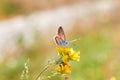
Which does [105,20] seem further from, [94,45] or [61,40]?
[61,40]

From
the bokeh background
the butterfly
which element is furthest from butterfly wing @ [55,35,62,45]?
the bokeh background

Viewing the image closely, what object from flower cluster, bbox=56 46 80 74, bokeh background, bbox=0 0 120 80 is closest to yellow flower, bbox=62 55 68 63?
flower cluster, bbox=56 46 80 74

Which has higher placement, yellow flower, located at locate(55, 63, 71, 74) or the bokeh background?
the bokeh background

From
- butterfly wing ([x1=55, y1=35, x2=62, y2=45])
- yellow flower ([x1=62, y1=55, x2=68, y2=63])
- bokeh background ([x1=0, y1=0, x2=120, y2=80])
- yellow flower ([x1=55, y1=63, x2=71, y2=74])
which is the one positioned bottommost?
yellow flower ([x1=55, y1=63, x2=71, y2=74])

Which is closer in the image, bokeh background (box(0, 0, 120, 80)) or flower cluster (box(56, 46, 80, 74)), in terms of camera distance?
flower cluster (box(56, 46, 80, 74))

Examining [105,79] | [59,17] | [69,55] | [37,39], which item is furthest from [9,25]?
[69,55]

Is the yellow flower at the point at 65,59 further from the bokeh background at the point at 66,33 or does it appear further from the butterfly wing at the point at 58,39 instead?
the bokeh background at the point at 66,33

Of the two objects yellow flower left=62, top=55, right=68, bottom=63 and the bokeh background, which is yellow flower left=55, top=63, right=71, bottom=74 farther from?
the bokeh background

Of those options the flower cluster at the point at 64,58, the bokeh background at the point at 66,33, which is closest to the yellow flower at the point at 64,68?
the flower cluster at the point at 64,58
